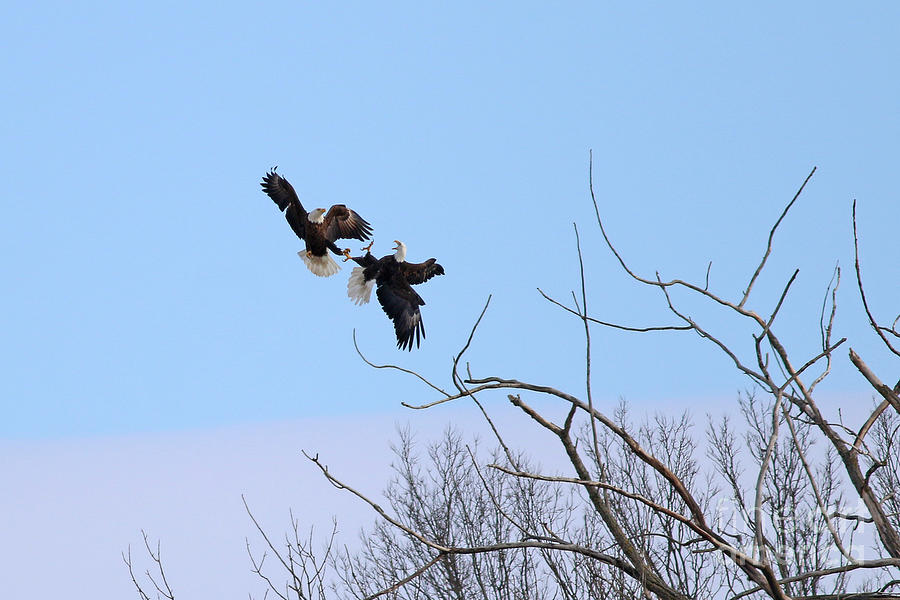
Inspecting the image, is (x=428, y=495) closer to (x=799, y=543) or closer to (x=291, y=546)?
(x=799, y=543)

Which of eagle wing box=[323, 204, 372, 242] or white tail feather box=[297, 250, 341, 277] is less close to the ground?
eagle wing box=[323, 204, 372, 242]

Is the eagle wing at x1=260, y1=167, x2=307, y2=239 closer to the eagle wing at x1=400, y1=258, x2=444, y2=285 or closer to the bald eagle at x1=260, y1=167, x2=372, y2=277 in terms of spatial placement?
the bald eagle at x1=260, y1=167, x2=372, y2=277

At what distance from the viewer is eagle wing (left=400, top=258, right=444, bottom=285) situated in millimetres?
10469

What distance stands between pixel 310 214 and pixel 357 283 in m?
1.00

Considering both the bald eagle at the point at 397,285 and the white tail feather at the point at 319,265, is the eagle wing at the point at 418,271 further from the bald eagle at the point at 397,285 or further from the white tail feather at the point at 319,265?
the white tail feather at the point at 319,265

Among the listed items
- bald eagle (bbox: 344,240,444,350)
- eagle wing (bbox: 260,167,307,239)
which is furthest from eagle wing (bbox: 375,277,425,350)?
eagle wing (bbox: 260,167,307,239)

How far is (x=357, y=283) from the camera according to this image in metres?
10.5

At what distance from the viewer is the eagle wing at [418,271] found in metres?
10.5

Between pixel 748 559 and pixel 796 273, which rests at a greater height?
pixel 796 273

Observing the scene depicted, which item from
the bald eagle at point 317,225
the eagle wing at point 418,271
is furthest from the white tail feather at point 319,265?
the eagle wing at point 418,271

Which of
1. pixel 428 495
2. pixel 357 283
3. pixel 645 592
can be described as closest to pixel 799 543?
pixel 428 495

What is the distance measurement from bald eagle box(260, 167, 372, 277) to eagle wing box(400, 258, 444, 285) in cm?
50

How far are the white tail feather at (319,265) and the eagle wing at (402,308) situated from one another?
692mm

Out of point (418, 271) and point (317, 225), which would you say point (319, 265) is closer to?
point (317, 225)
